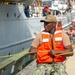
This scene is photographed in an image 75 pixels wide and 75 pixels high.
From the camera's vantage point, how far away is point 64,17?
22.3 meters

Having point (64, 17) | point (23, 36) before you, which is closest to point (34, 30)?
point (23, 36)

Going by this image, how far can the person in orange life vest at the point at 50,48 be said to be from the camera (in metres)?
5.53

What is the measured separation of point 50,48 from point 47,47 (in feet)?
0.17

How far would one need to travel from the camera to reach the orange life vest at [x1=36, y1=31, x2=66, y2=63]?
5523mm

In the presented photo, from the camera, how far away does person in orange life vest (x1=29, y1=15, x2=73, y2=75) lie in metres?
5.53

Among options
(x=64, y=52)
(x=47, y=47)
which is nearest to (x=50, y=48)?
(x=47, y=47)

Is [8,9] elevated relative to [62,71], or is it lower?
elevated

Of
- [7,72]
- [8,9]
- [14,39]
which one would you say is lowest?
[7,72]

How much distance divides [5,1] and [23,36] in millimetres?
2219

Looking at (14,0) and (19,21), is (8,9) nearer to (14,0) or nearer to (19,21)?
(14,0)

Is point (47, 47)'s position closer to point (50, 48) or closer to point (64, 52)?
point (50, 48)

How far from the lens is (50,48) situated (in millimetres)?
5555

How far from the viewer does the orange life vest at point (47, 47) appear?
5.52 m

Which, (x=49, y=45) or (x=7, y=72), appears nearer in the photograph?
(x=49, y=45)
